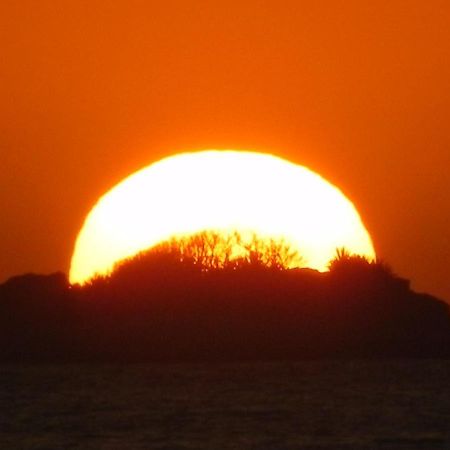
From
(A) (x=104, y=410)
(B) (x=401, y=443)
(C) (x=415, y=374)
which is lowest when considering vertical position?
(B) (x=401, y=443)

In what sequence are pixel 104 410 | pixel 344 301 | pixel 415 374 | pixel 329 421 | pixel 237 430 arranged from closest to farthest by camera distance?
1. pixel 237 430
2. pixel 329 421
3. pixel 104 410
4. pixel 415 374
5. pixel 344 301

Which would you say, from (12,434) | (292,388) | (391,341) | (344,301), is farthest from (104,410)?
Result: (391,341)

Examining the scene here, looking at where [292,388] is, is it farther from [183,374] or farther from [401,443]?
[401,443]

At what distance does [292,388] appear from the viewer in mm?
112750

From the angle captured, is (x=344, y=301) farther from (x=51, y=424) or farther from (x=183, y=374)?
(x=51, y=424)

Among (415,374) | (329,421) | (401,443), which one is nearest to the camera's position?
(401,443)

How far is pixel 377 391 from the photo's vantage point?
106 meters

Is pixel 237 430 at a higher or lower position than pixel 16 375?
lower

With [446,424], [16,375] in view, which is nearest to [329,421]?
[446,424]

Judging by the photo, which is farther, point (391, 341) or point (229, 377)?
point (391, 341)

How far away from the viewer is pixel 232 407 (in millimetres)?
93312

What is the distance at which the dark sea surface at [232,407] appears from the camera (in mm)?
74562

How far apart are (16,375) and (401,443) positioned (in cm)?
7046

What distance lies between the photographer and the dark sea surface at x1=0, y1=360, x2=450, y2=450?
245 feet
